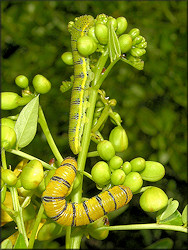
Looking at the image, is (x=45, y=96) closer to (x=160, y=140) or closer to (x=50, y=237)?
(x=160, y=140)

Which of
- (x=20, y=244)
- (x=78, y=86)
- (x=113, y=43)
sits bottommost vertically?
(x=20, y=244)

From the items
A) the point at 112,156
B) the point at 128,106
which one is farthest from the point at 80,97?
the point at 128,106

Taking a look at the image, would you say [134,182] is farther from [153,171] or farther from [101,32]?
[101,32]

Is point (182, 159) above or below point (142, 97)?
below

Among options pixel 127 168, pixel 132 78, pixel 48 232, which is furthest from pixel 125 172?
pixel 132 78

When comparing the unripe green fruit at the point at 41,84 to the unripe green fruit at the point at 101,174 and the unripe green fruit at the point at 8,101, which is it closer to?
the unripe green fruit at the point at 8,101
